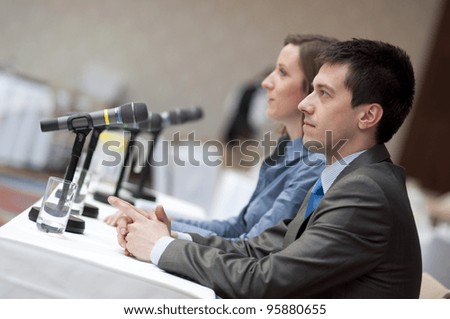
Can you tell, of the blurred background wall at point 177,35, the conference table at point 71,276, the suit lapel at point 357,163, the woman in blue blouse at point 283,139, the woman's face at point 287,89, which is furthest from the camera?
the blurred background wall at point 177,35

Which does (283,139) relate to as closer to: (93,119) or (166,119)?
(166,119)

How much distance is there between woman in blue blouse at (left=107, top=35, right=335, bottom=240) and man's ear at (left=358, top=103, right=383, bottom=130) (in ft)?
1.94

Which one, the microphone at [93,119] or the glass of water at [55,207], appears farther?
the microphone at [93,119]

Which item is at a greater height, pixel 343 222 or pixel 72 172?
pixel 343 222

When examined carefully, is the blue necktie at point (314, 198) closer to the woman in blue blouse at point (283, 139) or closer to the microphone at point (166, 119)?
the woman in blue blouse at point (283, 139)

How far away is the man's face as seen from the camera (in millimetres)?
1734

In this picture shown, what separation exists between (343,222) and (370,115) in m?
Answer: 0.32

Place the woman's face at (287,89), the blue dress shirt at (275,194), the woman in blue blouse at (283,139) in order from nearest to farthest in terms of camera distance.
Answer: the blue dress shirt at (275,194) < the woman in blue blouse at (283,139) < the woman's face at (287,89)

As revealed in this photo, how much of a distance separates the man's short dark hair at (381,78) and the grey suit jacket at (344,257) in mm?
161

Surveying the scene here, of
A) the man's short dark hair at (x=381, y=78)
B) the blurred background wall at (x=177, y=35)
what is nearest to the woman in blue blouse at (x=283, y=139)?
the man's short dark hair at (x=381, y=78)

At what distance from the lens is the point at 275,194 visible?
7.83 ft

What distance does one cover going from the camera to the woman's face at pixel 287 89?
97.6 inches

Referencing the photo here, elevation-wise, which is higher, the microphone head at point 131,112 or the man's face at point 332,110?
the man's face at point 332,110

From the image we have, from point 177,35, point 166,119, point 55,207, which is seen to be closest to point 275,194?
point 166,119
